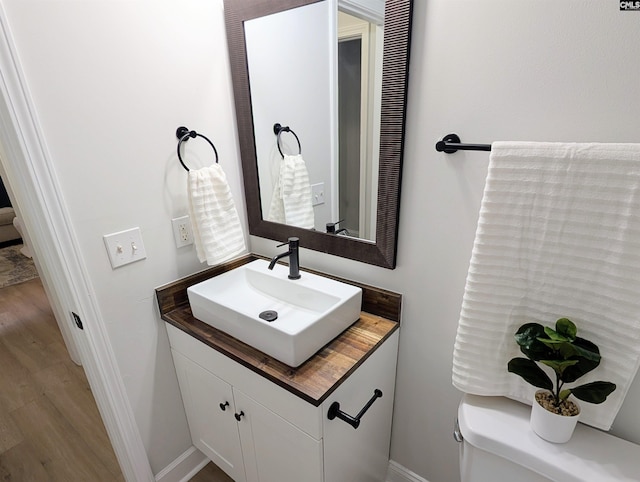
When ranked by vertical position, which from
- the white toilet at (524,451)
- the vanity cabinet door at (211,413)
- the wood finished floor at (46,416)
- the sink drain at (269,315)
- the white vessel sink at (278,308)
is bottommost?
the wood finished floor at (46,416)

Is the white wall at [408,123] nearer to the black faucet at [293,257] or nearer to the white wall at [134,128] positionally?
the white wall at [134,128]

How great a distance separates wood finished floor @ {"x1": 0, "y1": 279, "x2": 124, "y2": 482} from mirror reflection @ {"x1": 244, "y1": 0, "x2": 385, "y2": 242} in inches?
59.4

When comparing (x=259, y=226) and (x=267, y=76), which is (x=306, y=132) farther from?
(x=259, y=226)

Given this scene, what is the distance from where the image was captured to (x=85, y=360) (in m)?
1.14

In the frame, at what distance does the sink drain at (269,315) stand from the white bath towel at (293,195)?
36 centimetres

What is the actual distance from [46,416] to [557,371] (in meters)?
2.47

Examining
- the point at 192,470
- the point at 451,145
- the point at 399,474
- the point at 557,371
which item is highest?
the point at 451,145

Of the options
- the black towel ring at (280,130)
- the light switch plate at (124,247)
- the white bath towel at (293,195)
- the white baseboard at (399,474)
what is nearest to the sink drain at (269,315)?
the white bath towel at (293,195)

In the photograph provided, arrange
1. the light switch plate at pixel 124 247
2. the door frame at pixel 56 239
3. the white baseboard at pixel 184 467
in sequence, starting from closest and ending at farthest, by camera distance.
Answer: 1. the door frame at pixel 56 239
2. the light switch plate at pixel 124 247
3. the white baseboard at pixel 184 467

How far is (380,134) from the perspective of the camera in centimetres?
99

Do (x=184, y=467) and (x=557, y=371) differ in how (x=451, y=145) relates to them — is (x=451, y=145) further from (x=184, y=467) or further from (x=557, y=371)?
(x=184, y=467)

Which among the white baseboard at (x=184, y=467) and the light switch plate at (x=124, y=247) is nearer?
the light switch plate at (x=124, y=247)

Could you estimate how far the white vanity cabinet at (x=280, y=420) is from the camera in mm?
945

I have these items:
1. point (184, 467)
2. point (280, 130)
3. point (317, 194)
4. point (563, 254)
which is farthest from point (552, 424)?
point (184, 467)
